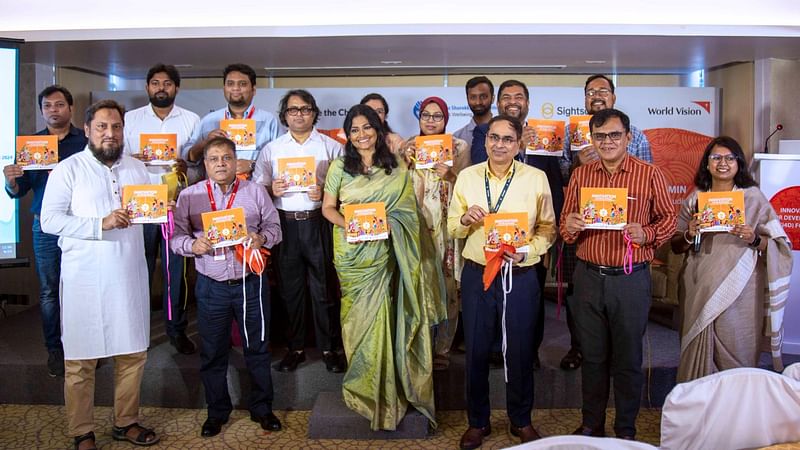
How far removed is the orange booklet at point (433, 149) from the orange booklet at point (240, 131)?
0.92 meters

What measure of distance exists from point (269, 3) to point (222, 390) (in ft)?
8.19

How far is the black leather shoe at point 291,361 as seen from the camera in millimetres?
3719

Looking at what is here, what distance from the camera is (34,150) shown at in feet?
11.8

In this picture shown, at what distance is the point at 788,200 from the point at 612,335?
1805 mm

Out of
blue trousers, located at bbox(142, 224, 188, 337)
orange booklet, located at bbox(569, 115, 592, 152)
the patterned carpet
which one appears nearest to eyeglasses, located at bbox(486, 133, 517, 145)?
orange booklet, located at bbox(569, 115, 592, 152)

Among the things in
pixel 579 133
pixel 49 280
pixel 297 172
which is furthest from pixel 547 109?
pixel 49 280

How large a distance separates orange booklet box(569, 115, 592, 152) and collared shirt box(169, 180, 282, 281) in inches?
63.0

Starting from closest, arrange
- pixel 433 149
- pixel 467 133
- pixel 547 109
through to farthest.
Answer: pixel 433 149 → pixel 467 133 → pixel 547 109

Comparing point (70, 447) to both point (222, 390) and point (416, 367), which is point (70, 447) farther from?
point (416, 367)

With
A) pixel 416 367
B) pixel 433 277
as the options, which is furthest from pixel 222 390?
pixel 433 277

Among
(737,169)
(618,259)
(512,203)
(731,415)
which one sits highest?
(737,169)

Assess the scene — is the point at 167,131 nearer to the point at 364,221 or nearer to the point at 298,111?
the point at 298,111

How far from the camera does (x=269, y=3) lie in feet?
14.5

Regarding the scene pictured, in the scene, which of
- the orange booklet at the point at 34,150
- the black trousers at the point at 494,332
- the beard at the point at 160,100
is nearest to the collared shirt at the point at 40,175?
the orange booklet at the point at 34,150
